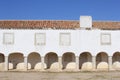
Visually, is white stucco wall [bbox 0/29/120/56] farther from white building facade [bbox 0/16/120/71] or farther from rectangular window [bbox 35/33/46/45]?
rectangular window [bbox 35/33/46/45]

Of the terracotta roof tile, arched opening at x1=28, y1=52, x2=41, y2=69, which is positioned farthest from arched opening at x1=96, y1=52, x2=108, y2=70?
arched opening at x1=28, y1=52, x2=41, y2=69

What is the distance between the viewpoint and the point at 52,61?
115ft

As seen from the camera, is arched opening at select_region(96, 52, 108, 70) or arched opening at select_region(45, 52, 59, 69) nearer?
arched opening at select_region(45, 52, 59, 69)

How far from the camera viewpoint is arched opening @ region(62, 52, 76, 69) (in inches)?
1380

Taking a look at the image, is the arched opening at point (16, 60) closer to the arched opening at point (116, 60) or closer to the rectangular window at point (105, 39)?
the rectangular window at point (105, 39)

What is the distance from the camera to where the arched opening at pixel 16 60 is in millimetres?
34656

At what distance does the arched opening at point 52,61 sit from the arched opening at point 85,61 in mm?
3228

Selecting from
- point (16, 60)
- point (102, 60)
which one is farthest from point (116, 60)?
point (16, 60)

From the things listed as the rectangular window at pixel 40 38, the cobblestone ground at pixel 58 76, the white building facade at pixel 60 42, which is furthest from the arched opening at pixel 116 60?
the rectangular window at pixel 40 38

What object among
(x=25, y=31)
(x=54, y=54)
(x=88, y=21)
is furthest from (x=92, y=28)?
(x=25, y=31)

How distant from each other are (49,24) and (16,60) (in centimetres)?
645

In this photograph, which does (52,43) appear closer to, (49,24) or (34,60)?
(49,24)

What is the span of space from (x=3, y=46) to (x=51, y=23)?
689 cm

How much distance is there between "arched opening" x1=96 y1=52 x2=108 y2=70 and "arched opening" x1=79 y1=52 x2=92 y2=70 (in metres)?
1.24
